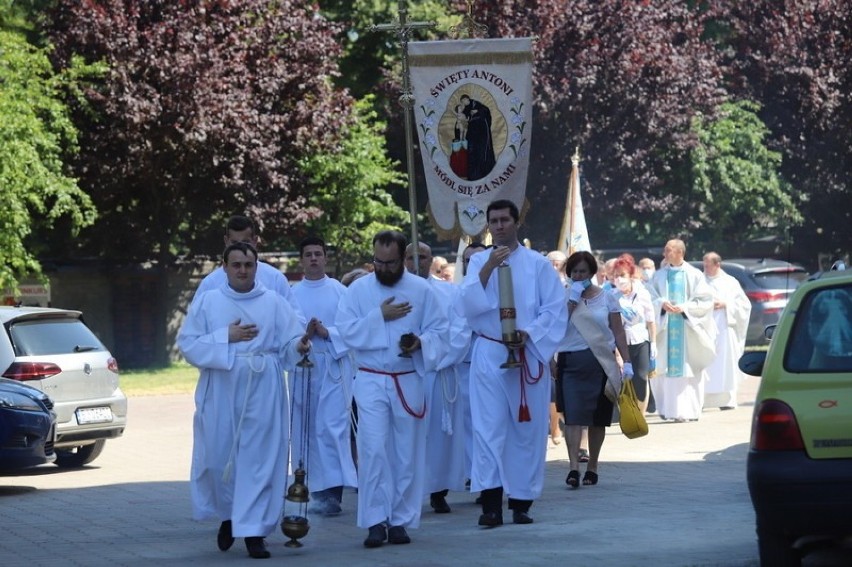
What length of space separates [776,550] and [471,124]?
633cm

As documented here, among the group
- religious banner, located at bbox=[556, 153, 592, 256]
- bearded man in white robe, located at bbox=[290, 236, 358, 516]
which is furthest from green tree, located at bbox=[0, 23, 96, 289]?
bearded man in white robe, located at bbox=[290, 236, 358, 516]

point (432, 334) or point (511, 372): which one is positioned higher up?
point (432, 334)

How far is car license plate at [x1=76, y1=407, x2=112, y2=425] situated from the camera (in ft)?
49.3

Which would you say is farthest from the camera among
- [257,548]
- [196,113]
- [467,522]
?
[196,113]

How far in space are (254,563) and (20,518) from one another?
3.14 meters

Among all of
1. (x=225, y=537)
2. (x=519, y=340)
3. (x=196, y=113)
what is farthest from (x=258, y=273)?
(x=196, y=113)

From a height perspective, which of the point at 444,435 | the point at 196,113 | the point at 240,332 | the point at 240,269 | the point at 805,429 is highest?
the point at 196,113

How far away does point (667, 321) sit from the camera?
18797 mm

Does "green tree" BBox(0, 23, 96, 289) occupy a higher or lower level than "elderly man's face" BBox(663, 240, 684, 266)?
higher

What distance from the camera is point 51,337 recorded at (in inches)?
595

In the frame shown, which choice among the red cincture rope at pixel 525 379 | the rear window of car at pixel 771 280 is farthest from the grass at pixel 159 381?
the red cincture rope at pixel 525 379

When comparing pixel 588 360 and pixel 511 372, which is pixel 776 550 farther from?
pixel 588 360

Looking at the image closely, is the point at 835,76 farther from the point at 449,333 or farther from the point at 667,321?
the point at 449,333

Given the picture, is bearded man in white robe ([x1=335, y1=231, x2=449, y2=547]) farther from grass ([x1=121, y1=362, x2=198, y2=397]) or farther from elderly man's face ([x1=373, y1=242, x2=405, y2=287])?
grass ([x1=121, y1=362, x2=198, y2=397])
